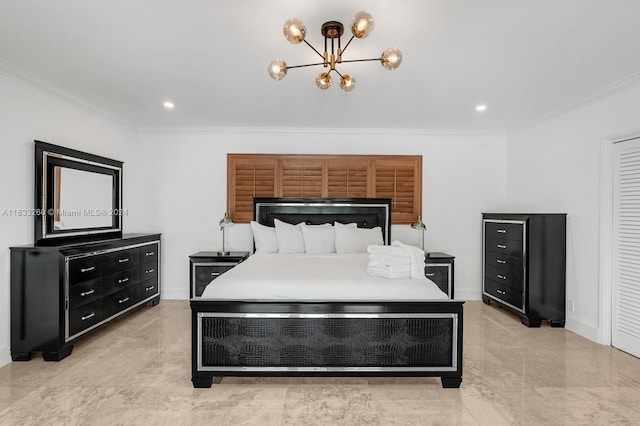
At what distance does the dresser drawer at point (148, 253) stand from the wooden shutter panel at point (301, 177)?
188cm

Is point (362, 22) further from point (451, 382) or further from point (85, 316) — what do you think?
point (85, 316)

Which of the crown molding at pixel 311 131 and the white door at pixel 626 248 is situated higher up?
the crown molding at pixel 311 131

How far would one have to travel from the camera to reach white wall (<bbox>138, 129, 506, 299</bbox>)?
511 centimetres

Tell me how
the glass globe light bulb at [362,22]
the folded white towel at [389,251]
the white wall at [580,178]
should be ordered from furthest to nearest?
1. the white wall at [580,178]
2. the folded white towel at [389,251]
3. the glass globe light bulb at [362,22]

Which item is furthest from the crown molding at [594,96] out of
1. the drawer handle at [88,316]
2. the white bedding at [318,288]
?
the drawer handle at [88,316]

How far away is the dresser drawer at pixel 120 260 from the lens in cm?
371

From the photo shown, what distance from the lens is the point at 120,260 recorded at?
394 cm

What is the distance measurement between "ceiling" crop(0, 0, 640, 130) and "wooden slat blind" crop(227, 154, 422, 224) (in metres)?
0.94

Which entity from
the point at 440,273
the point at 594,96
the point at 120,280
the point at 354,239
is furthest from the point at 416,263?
the point at 120,280

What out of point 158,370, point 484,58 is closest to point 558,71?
point 484,58

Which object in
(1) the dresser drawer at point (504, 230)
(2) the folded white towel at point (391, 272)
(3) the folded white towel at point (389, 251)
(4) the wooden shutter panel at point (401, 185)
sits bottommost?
(2) the folded white towel at point (391, 272)

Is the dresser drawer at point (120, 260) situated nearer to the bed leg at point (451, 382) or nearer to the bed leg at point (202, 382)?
the bed leg at point (202, 382)

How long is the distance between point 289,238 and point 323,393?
2.22 m

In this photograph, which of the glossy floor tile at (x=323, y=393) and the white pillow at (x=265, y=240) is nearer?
the glossy floor tile at (x=323, y=393)
